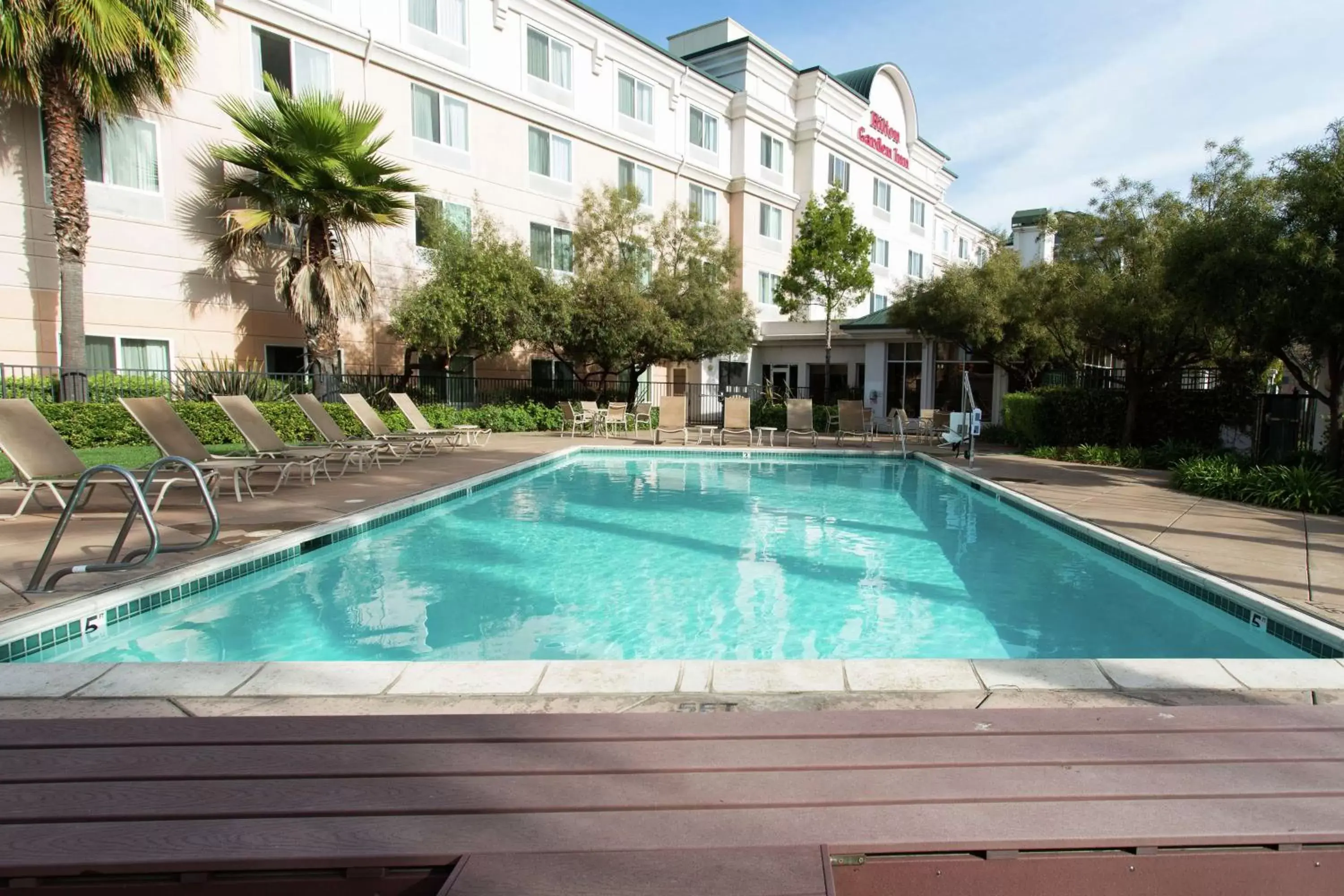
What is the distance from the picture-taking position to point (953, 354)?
74.0 ft

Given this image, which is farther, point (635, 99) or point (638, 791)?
point (635, 99)

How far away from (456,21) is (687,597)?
18719 millimetres

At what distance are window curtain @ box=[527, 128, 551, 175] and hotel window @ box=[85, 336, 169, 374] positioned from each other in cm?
1060

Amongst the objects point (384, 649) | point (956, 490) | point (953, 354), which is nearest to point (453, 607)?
point (384, 649)

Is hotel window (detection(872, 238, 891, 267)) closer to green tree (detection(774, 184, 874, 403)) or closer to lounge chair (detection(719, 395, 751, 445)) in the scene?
green tree (detection(774, 184, 874, 403))

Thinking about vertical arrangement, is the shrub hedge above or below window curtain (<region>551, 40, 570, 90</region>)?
below

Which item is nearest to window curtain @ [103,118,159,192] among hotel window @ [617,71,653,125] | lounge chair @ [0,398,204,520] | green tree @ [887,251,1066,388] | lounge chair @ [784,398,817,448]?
lounge chair @ [0,398,204,520]

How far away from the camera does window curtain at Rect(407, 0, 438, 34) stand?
1780cm

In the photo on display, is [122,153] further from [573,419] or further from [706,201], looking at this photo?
[706,201]

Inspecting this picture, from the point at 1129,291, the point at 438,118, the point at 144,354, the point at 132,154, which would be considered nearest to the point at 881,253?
the point at 438,118

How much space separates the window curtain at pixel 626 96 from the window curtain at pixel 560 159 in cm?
275

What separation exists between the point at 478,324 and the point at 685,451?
19.1 feet

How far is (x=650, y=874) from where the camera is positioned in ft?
4.86

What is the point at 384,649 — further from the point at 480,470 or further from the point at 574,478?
the point at 574,478
